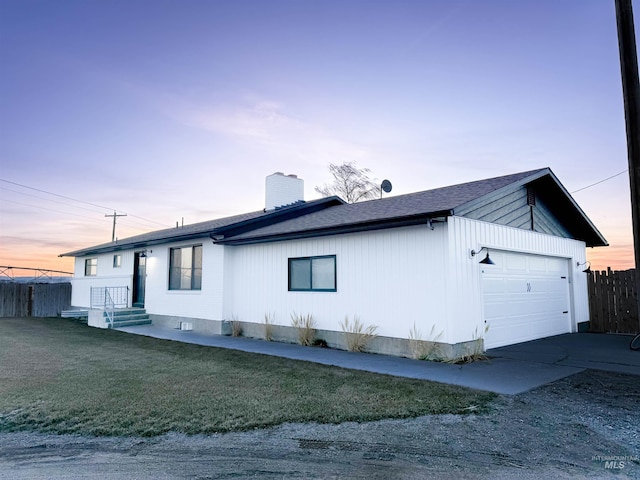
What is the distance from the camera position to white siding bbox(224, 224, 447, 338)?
838 centimetres

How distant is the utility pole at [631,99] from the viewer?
5.36 meters

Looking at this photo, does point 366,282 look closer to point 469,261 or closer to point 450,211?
point 469,261

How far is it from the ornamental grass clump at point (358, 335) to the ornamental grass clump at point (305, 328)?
108cm

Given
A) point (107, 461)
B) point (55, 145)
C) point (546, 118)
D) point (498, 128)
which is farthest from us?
point (55, 145)

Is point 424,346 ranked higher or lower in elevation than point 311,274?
lower

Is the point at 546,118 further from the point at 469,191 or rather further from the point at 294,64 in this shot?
the point at 294,64

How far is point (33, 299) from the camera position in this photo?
69.4 ft

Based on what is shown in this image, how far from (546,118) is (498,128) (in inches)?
58.0

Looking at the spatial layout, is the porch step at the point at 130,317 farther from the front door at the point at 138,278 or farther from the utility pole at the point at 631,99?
the utility pole at the point at 631,99

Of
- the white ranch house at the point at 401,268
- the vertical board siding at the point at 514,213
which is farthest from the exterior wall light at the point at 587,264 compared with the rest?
the vertical board siding at the point at 514,213

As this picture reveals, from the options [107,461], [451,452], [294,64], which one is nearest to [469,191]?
[294,64]

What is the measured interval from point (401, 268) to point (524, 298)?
425cm

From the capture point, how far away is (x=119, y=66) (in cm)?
1202

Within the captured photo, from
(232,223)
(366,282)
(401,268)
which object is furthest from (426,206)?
(232,223)
